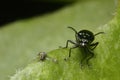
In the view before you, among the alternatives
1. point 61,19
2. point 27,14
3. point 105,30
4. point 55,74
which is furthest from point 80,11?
point 55,74

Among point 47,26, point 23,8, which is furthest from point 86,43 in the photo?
point 23,8

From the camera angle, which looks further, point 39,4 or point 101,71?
point 39,4

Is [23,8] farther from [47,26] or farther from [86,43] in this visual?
[86,43]

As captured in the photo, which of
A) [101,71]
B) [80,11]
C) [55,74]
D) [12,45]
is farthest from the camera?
[80,11]

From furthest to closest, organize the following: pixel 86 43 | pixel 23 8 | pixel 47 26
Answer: pixel 23 8, pixel 47 26, pixel 86 43

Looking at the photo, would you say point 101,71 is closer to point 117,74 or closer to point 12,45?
point 117,74

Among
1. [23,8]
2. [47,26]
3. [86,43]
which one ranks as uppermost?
[23,8]

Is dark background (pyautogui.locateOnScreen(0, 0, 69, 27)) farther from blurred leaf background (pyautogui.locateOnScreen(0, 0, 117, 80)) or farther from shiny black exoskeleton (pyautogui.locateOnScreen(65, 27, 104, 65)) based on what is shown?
shiny black exoskeleton (pyautogui.locateOnScreen(65, 27, 104, 65))

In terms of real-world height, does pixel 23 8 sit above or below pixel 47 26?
above
